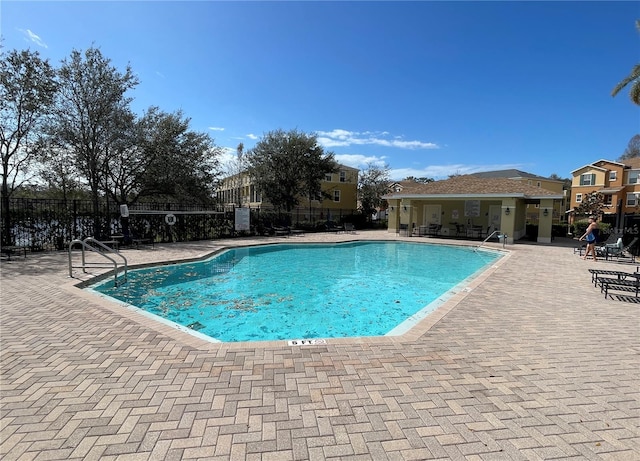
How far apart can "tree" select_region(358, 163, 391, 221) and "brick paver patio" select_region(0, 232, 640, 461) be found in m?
32.2

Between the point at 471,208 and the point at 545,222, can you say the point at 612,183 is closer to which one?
the point at 471,208

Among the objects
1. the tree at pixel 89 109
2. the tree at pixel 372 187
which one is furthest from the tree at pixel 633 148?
the tree at pixel 89 109

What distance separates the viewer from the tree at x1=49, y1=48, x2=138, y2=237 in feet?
45.8

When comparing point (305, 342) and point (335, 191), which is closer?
point (305, 342)

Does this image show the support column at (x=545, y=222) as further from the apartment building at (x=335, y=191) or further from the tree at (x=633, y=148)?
the tree at (x=633, y=148)

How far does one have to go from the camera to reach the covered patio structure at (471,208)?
18.9 metres

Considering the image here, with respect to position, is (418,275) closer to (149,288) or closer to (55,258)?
(149,288)

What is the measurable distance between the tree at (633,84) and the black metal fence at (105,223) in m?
21.0

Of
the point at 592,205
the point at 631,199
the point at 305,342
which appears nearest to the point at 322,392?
the point at 305,342

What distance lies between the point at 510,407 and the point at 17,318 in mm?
6577

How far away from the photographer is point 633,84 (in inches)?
638

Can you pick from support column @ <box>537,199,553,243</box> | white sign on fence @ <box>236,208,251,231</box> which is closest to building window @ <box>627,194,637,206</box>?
support column @ <box>537,199,553,243</box>

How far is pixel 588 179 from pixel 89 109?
4681 centimetres

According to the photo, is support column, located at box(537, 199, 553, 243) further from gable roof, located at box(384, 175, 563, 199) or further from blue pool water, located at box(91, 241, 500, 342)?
blue pool water, located at box(91, 241, 500, 342)
